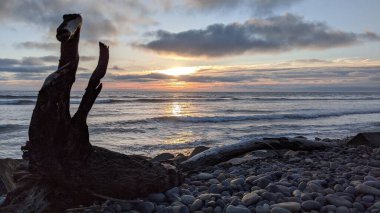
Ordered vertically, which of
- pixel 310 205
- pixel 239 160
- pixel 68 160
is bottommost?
pixel 239 160

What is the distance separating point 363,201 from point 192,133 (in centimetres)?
1139

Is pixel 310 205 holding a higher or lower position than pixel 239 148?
lower

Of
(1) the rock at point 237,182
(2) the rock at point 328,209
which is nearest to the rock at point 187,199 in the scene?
(1) the rock at point 237,182

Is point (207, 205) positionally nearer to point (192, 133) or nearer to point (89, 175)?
point (89, 175)

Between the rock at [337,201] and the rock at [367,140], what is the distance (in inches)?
186

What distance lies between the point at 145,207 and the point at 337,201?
1872mm

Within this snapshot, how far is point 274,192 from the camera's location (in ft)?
13.4

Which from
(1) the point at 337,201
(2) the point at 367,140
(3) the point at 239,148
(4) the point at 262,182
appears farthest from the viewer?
(2) the point at 367,140

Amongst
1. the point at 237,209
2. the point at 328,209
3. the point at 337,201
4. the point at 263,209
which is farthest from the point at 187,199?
the point at 337,201

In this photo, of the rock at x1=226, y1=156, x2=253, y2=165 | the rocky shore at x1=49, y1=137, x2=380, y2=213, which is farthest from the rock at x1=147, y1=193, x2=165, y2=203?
the rock at x1=226, y1=156, x2=253, y2=165

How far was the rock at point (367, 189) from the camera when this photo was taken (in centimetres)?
389

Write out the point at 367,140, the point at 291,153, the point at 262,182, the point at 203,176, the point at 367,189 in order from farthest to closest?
1. the point at 367,140
2. the point at 291,153
3. the point at 203,176
4. the point at 262,182
5. the point at 367,189

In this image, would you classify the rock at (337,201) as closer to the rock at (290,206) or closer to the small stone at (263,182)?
the rock at (290,206)

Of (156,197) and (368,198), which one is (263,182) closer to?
(368,198)
